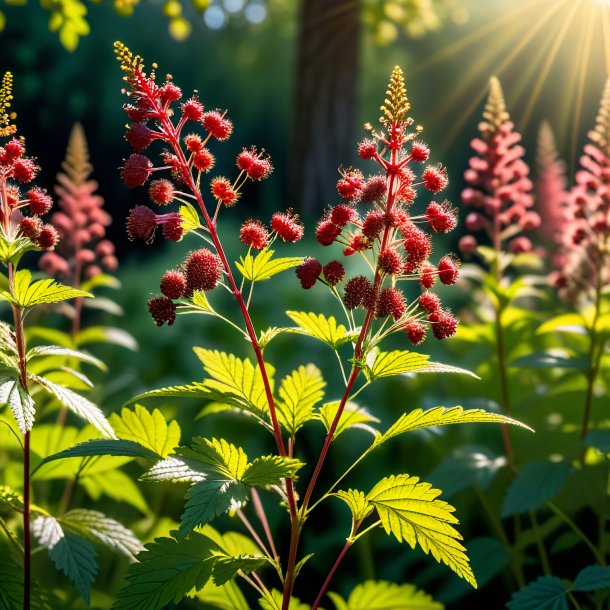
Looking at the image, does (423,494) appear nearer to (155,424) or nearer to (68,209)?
(155,424)

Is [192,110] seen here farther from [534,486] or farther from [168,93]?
[534,486]

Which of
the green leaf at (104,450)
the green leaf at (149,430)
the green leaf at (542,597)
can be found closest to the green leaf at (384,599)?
the green leaf at (542,597)

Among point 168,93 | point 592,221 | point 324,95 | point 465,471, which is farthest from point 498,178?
point 324,95

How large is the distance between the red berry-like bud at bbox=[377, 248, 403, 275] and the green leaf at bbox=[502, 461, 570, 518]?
3.31 ft

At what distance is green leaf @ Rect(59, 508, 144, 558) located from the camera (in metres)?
1.81

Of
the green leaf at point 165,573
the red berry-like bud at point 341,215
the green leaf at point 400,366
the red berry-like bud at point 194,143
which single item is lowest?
→ the green leaf at point 165,573

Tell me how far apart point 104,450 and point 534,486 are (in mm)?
1292

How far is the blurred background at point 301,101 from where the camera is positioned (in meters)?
3.32

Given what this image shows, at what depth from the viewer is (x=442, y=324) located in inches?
57.7

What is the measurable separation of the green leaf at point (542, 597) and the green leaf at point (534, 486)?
0.29 meters

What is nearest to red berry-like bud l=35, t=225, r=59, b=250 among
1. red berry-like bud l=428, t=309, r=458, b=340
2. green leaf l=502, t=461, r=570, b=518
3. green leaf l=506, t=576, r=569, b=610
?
red berry-like bud l=428, t=309, r=458, b=340

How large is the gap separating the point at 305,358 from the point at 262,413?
2.33 meters

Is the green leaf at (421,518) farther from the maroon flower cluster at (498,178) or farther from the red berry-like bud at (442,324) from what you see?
the maroon flower cluster at (498,178)

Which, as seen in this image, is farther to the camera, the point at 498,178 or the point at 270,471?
the point at 498,178
